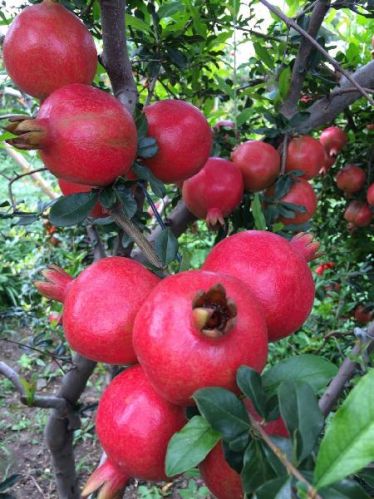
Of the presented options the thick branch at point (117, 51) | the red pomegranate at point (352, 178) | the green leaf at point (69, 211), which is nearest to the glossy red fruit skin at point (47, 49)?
the thick branch at point (117, 51)

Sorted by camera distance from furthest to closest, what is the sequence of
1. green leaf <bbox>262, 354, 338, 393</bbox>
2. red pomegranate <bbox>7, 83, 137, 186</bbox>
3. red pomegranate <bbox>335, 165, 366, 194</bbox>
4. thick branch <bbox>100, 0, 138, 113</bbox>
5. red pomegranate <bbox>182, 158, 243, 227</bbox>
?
1. red pomegranate <bbox>335, 165, 366, 194</bbox>
2. red pomegranate <bbox>182, 158, 243, 227</bbox>
3. thick branch <bbox>100, 0, 138, 113</bbox>
4. red pomegranate <bbox>7, 83, 137, 186</bbox>
5. green leaf <bbox>262, 354, 338, 393</bbox>

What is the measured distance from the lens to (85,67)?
66 centimetres

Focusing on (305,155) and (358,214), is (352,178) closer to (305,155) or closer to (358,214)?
(358,214)

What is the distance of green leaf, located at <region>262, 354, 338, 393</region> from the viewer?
0.45 metres

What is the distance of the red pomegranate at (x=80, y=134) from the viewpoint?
55cm

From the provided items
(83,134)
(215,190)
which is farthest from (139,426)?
(215,190)

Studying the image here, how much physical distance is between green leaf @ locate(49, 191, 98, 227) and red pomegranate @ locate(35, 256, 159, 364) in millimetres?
102

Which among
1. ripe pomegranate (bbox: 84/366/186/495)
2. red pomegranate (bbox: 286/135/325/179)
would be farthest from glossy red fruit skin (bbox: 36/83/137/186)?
red pomegranate (bbox: 286/135/325/179)

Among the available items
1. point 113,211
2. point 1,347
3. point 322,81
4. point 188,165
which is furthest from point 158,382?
point 1,347

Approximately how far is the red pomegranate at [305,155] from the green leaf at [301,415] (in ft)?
2.66

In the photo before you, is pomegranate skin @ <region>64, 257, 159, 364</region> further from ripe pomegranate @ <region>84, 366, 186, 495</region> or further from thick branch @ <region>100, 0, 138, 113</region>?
thick branch @ <region>100, 0, 138, 113</region>

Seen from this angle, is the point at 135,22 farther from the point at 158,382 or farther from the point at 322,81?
the point at 158,382

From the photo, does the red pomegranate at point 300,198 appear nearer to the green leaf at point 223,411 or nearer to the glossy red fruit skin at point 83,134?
the glossy red fruit skin at point 83,134

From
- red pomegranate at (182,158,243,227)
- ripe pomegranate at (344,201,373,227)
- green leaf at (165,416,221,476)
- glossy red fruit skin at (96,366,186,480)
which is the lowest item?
ripe pomegranate at (344,201,373,227)
